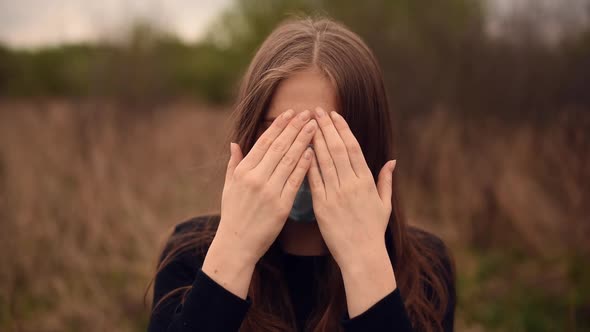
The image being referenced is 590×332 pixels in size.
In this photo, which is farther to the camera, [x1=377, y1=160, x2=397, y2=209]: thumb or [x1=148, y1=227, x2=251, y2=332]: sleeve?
[x1=377, y1=160, x2=397, y2=209]: thumb

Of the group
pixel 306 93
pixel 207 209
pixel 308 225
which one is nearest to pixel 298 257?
pixel 308 225

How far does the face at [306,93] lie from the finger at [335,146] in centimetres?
7

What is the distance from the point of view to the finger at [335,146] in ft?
4.78

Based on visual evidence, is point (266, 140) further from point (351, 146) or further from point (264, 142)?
point (351, 146)

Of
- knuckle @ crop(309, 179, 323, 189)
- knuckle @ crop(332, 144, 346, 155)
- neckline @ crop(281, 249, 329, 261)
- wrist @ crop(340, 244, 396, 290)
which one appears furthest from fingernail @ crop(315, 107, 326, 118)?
neckline @ crop(281, 249, 329, 261)

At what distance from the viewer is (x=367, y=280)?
136cm

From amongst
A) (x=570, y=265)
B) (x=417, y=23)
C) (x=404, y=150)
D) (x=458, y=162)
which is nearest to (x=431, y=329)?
(x=570, y=265)

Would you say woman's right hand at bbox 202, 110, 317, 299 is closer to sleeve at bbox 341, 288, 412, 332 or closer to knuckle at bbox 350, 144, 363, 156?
knuckle at bbox 350, 144, 363, 156

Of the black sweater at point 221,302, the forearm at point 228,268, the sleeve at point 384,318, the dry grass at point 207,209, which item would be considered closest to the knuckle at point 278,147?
the forearm at point 228,268

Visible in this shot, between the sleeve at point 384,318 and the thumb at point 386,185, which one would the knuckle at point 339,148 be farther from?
the sleeve at point 384,318

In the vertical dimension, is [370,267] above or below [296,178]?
below

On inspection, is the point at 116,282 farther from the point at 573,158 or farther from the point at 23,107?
the point at 23,107

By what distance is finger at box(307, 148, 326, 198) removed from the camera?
1465 millimetres

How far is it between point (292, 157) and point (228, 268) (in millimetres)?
423
